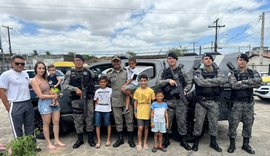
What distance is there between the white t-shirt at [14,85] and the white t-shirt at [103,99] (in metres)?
1.20

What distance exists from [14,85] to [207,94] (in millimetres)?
3188

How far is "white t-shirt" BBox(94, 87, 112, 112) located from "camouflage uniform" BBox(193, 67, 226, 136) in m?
1.56

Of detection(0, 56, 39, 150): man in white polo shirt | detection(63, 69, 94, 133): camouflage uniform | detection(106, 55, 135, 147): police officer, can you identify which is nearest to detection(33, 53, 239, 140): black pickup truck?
detection(63, 69, 94, 133): camouflage uniform

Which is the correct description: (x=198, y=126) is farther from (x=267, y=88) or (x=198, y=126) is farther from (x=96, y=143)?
(x=267, y=88)

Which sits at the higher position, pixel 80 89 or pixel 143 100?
pixel 80 89

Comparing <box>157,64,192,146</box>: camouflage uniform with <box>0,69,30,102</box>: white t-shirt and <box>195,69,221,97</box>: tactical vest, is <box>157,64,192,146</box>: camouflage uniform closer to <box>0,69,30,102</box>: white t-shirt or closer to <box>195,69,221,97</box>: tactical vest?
<box>195,69,221,97</box>: tactical vest

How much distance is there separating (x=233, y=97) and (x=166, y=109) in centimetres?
117

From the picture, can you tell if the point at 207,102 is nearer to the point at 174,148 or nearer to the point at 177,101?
the point at 177,101

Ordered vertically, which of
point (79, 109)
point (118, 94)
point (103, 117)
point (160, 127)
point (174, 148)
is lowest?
point (174, 148)

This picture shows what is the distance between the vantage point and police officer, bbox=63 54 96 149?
377 cm

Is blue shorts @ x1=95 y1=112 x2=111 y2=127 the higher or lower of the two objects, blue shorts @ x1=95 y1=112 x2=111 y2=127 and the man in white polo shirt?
the lower

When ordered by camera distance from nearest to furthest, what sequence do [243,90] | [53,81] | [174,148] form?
[243,90] < [174,148] < [53,81]

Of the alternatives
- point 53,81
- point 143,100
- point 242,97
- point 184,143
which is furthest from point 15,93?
point 242,97

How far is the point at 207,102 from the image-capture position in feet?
11.7
